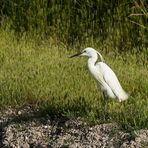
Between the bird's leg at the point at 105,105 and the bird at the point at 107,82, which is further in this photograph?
the bird at the point at 107,82

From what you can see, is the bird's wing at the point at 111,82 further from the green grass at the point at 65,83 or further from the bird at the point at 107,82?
the green grass at the point at 65,83

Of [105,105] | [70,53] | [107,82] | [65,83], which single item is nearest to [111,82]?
[107,82]

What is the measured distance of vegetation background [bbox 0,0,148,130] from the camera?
6.90 metres

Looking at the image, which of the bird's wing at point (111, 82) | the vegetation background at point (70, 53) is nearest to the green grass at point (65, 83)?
the vegetation background at point (70, 53)

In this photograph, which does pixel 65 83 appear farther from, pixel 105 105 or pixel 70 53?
pixel 70 53

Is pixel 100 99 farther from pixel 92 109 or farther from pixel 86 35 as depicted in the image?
pixel 86 35

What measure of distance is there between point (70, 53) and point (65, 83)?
1959 millimetres

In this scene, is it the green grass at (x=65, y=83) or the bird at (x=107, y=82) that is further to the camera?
the bird at (x=107, y=82)

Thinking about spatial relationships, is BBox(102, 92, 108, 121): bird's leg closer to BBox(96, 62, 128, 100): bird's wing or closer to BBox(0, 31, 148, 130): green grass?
BBox(0, 31, 148, 130): green grass

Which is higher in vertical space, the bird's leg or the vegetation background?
the vegetation background

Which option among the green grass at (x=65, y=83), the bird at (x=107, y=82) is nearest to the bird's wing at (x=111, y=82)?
the bird at (x=107, y=82)

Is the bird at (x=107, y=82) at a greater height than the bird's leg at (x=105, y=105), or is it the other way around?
the bird at (x=107, y=82)

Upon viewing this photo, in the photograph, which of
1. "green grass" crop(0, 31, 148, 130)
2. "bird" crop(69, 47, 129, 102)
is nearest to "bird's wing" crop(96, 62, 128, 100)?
"bird" crop(69, 47, 129, 102)

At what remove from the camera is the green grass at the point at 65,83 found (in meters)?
6.63
